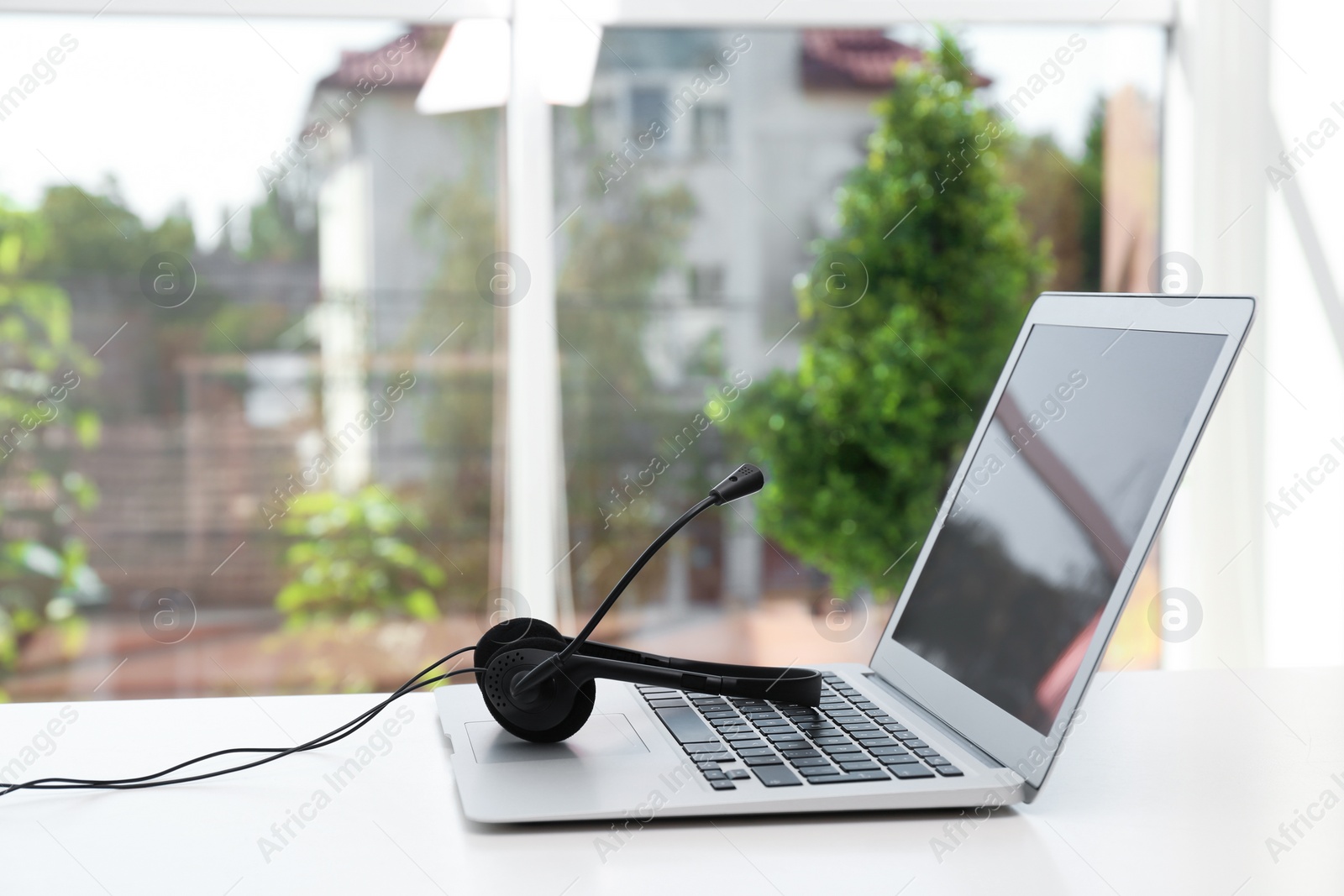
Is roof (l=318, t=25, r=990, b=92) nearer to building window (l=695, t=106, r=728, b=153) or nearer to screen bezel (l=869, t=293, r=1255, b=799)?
building window (l=695, t=106, r=728, b=153)

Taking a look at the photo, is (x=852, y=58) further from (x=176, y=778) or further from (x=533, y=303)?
(x=176, y=778)

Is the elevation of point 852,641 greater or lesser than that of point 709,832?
lesser

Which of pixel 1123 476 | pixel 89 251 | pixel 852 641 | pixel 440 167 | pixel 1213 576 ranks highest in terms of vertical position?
pixel 440 167

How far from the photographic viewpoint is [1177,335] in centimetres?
67

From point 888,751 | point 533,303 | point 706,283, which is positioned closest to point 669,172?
point 706,283

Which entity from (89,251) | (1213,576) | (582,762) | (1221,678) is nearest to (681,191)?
(89,251)

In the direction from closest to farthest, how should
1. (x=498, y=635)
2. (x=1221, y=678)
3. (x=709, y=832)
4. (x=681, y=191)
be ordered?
(x=709, y=832) < (x=498, y=635) < (x=1221, y=678) < (x=681, y=191)

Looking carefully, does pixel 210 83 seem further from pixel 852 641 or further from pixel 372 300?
pixel 852 641

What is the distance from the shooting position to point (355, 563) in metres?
2.58

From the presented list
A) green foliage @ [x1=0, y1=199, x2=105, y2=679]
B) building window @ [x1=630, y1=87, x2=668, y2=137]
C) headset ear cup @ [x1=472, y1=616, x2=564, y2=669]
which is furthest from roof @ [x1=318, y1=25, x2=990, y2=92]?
headset ear cup @ [x1=472, y1=616, x2=564, y2=669]

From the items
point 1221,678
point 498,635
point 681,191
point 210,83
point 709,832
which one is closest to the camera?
point 709,832

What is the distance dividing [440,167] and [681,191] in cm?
55

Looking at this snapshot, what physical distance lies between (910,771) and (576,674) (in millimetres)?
210

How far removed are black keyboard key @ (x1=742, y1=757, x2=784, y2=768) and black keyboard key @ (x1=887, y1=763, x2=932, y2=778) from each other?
0.21ft
